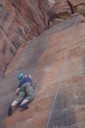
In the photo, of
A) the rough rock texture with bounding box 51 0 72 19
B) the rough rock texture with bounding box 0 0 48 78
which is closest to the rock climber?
the rough rock texture with bounding box 0 0 48 78

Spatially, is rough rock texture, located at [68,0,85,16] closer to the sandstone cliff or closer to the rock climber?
the sandstone cliff

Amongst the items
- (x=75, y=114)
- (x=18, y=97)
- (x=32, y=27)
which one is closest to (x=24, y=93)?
(x=18, y=97)

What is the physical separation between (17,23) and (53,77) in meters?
7.01

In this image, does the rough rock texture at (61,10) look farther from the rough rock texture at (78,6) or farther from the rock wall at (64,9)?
the rough rock texture at (78,6)

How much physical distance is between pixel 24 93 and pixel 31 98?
42 cm

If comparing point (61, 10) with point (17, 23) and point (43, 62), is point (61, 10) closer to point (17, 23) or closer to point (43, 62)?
point (17, 23)

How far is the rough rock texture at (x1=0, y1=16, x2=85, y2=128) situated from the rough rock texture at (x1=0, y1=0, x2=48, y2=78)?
1.77 ft

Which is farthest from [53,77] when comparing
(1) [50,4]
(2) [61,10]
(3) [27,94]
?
(1) [50,4]

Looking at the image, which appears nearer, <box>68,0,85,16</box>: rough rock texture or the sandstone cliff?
the sandstone cliff

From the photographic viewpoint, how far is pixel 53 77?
11.8 meters

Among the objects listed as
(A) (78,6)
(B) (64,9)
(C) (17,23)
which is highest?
(C) (17,23)

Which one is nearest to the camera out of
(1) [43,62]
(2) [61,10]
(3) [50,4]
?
(1) [43,62]

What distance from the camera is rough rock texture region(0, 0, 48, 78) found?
16103mm

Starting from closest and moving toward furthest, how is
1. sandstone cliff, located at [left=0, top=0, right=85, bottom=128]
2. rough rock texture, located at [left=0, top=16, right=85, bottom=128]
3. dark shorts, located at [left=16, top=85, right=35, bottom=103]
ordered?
rough rock texture, located at [left=0, top=16, right=85, bottom=128] → sandstone cliff, located at [left=0, top=0, right=85, bottom=128] → dark shorts, located at [left=16, top=85, right=35, bottom=103]
